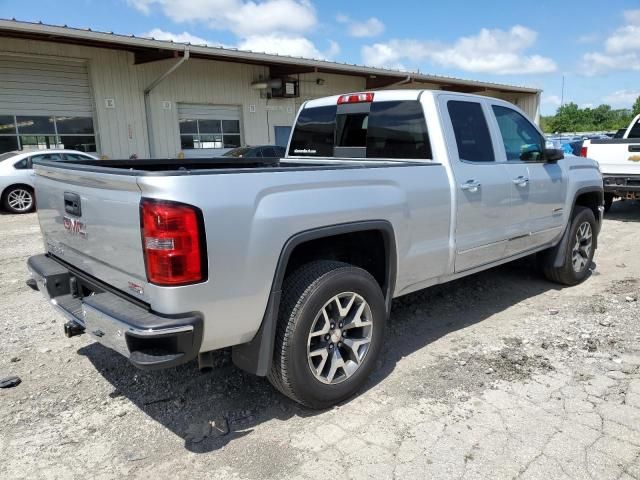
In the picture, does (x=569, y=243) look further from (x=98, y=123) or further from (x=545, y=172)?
(x=98, y=123)

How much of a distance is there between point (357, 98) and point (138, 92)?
13.1 metres

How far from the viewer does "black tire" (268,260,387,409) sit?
2916mm

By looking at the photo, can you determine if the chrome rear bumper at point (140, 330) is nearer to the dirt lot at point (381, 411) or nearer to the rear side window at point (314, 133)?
the dirt lot at point (381, 411)

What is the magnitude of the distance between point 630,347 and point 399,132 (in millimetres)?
2464

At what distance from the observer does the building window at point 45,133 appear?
14031 mm

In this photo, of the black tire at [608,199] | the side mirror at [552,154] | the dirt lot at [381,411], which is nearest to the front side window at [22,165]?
the dirt lot at [381,411]

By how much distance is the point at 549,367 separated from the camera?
3717 millimetres

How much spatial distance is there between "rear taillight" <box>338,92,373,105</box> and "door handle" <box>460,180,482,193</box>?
3.60ft

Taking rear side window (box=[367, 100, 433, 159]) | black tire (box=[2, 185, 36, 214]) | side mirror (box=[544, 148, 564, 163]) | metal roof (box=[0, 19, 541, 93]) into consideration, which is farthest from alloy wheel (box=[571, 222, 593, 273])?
metal roof (box=[0, 19, 541, 93])

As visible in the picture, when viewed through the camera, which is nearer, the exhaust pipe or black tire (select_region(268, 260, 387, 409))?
black tire (select_region(268, 260, 387, 409))

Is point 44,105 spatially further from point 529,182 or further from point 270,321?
point 270,321

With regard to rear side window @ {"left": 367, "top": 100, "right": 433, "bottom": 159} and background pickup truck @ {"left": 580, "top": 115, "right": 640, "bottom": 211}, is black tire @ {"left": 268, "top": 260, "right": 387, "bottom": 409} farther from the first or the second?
background pickup truck @ {"left": 580, "top": 115, "right": 640, "bottom": 211}

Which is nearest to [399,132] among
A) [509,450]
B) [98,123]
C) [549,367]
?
[549,367]

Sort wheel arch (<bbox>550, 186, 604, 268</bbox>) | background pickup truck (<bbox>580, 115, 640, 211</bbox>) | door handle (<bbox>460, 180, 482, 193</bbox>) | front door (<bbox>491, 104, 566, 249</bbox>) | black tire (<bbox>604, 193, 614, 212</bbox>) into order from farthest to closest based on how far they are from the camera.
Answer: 1. black tire (<bbox>604, 193, 614, 212</bbox>)
2. background pickup truck (<bbox>580, 115, 640, 211</bbox>)
3. wheel arch (<bbox>550, 186, 604, 268</bbox>)
4. front door (<bbox>491, 104, 566, 249</bbox>)
5. door handle (<bbox>460, 180, 482, 193</bbox>)
